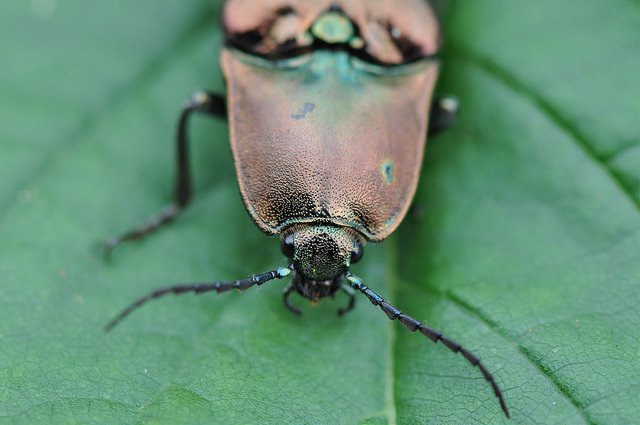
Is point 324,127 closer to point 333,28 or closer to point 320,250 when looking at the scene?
point 320,250

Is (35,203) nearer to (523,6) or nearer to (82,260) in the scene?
(82,260)

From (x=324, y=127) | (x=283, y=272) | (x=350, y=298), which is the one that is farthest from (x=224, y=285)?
(x=324, y=127)

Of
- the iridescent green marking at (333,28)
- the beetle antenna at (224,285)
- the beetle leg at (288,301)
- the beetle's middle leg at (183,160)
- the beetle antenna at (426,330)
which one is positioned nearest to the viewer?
the beetle antenna at (426,330)

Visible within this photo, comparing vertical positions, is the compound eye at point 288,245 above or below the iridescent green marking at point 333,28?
below

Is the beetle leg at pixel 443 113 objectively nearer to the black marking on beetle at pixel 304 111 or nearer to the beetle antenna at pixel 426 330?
Answer: the black marking on beetle at pixel 304 111

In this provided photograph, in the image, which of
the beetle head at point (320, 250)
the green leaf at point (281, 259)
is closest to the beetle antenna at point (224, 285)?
the beetle head at point (320, 250)

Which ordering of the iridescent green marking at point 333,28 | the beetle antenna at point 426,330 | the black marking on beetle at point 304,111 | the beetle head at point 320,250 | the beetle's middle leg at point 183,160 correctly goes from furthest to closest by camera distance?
the beetle's middle leg at point 183,160
the iridescent green marking at point 333,28
the black marking on beetle at point 304,111
the beetle head at point 320,250
the beetle antenna at point 426,330

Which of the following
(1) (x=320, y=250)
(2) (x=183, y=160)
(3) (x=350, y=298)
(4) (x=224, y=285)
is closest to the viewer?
(1) (x=320, y=250)
